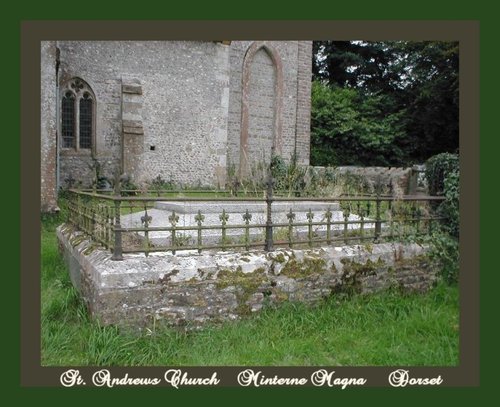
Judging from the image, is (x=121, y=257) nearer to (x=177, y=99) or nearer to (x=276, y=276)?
(x=276, y=276)

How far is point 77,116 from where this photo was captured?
16.8 meters

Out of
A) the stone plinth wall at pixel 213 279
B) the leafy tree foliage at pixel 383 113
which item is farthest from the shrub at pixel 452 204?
the leafy tree foliage at pixel 383 113

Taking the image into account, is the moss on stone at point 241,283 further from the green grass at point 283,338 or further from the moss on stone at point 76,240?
the moss on stone at point 76,240

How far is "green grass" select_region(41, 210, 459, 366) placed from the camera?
469 cm

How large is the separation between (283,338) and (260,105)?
16837 millimetres

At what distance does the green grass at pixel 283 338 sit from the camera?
4691 mm

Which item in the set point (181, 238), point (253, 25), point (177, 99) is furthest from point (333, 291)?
point (177, 99)

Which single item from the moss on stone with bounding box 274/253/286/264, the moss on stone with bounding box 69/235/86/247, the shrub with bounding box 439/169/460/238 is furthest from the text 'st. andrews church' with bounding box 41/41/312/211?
the moss on stone with bounding box 274/253/286/264

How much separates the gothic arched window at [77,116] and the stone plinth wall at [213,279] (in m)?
11.1

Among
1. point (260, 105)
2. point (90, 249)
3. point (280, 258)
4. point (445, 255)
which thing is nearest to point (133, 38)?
point (90, 249)

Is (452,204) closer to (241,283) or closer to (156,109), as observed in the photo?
(241,283)

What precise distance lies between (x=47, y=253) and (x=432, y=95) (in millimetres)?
21162

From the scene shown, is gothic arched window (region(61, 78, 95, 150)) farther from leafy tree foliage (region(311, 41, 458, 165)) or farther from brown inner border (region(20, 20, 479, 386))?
leafy tree foliage (region(311, 41, 458, 165))

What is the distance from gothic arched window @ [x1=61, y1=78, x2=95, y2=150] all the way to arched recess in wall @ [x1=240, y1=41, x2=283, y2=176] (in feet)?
21.1
